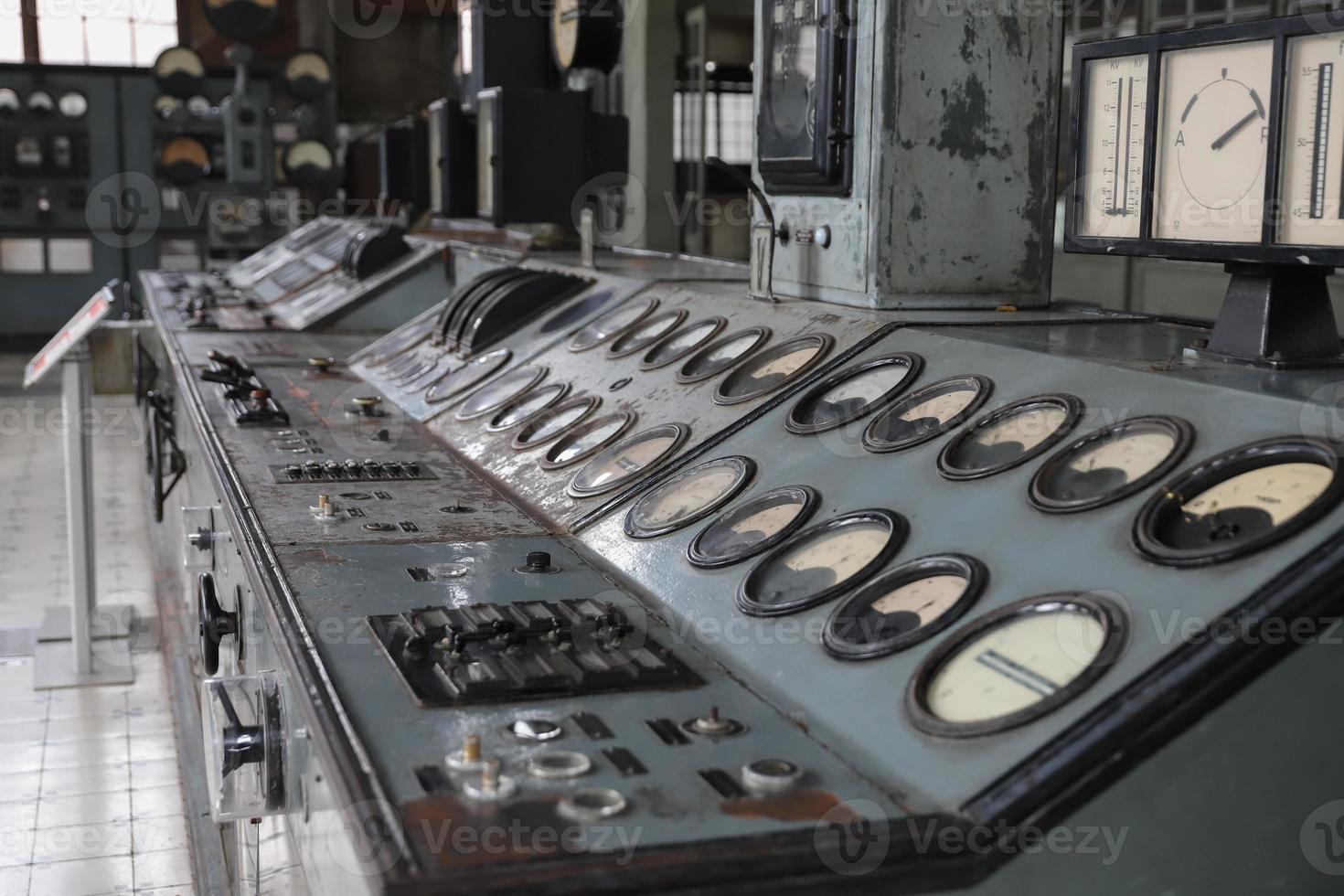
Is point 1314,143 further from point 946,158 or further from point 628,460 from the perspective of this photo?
point 628,460

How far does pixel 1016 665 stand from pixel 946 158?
4.86 ft

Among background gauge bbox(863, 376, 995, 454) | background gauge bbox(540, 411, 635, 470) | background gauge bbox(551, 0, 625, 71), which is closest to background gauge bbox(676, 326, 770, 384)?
background gauge bbox(540, 411, 635, 470)

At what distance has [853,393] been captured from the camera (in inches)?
87.2

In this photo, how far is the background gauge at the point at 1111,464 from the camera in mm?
1555

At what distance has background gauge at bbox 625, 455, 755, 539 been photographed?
81.5 inches

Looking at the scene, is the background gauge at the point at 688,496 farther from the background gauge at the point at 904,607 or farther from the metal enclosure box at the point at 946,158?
the metal enclosure box at the point at 946,158

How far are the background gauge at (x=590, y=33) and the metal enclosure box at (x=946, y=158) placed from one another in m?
2.75

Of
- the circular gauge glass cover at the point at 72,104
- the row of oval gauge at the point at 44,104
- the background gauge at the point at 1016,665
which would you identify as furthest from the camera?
the circular gauge glass cover at the point at 72,104

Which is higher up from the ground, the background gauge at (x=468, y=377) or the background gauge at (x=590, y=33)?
the background gauge at (x=590, y=33)

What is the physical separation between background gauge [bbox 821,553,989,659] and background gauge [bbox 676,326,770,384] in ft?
3.29

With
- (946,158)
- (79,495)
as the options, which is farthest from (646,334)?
(79,495)

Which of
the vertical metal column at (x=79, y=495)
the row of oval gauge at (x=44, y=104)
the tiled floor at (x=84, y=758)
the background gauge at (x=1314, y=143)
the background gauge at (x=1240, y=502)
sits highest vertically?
the row of oval gauge at (x=44, y=104)

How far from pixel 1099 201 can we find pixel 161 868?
8.70 feet

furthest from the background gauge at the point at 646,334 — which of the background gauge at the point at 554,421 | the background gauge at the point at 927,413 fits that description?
the background gauge at the point at 927,413
